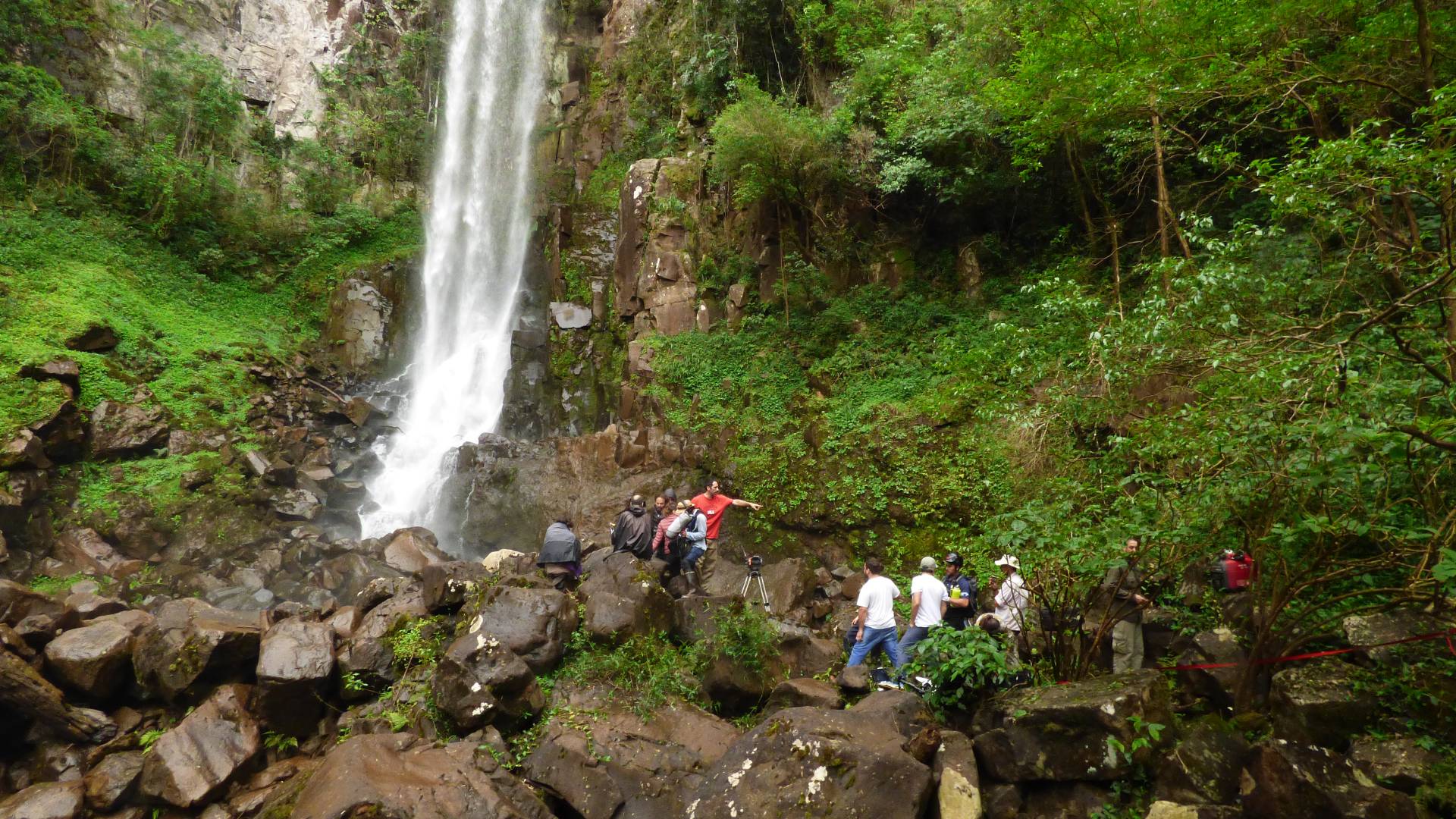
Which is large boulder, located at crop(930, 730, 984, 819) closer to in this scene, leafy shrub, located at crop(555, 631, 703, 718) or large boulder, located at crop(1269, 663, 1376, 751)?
large boulder, located at crop(1269, 663, 1376, 751)

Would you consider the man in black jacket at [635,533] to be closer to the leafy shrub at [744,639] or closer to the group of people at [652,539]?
the group of people at [652,539]

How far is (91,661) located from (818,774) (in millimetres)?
7821

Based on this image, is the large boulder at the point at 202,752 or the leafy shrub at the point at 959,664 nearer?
the leafy shrub at the point at 959,664

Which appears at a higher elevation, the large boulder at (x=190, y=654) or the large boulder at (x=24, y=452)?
the large boulder at (x=24, y=452)

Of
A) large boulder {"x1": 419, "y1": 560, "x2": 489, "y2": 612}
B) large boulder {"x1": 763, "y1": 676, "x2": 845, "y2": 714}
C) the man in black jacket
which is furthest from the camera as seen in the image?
the man in black jacket

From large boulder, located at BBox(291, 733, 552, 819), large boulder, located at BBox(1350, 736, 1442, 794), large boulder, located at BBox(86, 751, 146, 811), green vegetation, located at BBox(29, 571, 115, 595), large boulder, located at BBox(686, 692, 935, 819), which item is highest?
large boulder, located at BBox(1350, 736, 1442, 794)

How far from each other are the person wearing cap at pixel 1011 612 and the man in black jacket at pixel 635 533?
13.9 ft

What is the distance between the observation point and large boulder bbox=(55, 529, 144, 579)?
11141mm

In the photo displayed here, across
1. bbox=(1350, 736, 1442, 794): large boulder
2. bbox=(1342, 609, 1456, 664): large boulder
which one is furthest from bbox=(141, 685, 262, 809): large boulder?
bbox=(1342, 609, 1456, 664): large boulder

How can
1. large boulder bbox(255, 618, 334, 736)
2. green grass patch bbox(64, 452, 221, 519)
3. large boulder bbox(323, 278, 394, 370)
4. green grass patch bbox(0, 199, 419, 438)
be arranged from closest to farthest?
large boulder bbox(255, 618, 334, 736) → green grass patch bbox(64, 452, 221, 519) → green grass patch bbox(0, 199, 419, 438) → large boulder bbox(323, 278, 394, 370)

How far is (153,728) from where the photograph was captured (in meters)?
7.00

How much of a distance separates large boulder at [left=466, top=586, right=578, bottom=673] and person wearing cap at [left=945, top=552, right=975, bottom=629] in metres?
4.01

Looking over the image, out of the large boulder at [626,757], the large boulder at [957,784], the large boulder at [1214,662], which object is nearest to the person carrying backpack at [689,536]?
the large boulder at [626,757]

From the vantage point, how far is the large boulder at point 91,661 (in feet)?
22.8
